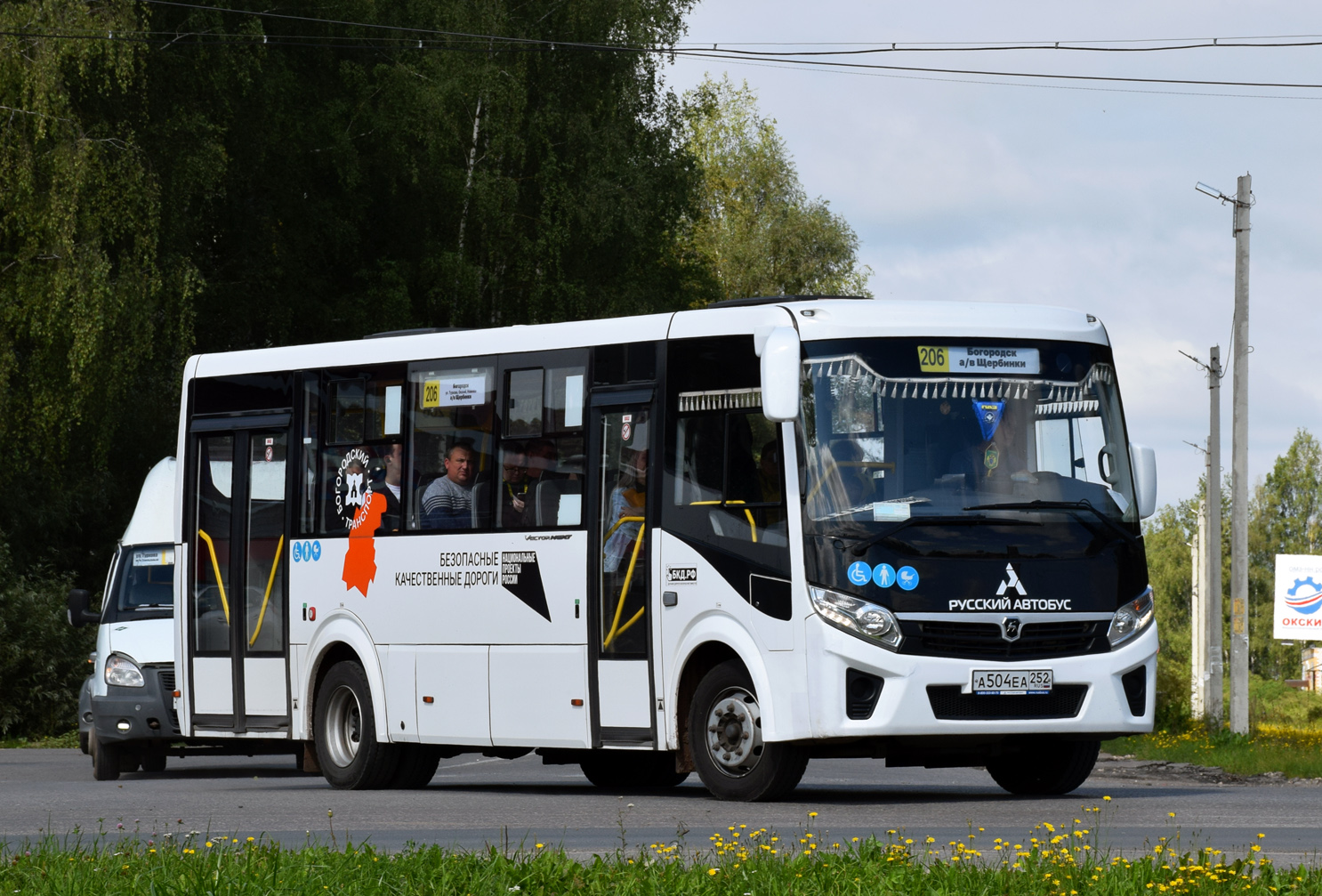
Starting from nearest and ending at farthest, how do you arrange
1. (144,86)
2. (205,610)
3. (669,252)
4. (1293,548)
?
(205,610) → (144,86) → (669,252) → (1293,548)

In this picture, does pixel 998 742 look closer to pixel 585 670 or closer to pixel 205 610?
pixel 585 670

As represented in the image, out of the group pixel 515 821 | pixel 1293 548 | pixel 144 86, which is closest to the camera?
pixel 515 821

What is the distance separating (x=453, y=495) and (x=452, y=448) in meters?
0.34

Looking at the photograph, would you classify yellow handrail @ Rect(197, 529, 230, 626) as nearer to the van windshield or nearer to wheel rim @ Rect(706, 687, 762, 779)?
the van windshield

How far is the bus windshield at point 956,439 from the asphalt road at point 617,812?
1.80 meters

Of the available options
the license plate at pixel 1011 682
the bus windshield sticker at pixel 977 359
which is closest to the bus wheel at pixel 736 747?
the license plate at pixel 1011 682

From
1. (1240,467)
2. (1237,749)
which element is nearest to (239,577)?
(1237,749)

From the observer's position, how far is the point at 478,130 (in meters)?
42.8

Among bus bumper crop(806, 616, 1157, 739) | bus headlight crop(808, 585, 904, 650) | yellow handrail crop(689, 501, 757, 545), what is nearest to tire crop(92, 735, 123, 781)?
yellow handrail crop(689, 501, 757, 545)

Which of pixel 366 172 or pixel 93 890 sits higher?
pixel 366 172

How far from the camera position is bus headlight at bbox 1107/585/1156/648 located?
13641 mm

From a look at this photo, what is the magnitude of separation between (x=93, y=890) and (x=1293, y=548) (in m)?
130

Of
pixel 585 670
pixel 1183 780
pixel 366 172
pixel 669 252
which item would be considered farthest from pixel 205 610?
pixel 669 252

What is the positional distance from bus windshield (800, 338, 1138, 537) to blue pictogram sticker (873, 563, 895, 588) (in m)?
0.22
